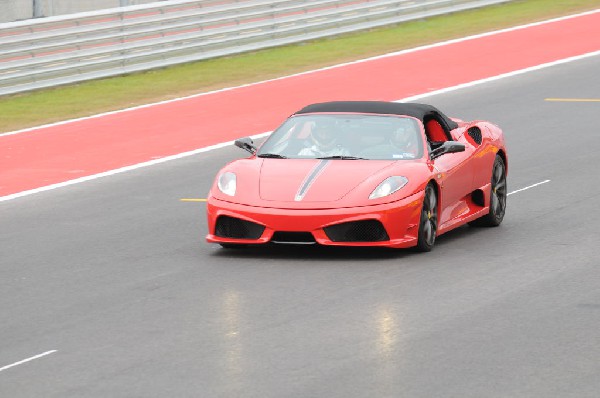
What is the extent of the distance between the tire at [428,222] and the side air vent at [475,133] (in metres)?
1.54

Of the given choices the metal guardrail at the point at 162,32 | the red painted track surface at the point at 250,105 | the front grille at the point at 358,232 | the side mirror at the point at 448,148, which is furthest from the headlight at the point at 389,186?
the metal guardrail at the point at 162,32

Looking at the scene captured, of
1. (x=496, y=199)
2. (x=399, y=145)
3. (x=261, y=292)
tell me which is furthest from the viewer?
(x=496, y=199)

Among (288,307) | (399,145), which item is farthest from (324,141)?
(288,307)

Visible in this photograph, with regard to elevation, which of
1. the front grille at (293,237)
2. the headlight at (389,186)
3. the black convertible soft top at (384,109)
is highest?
the black convertible soft top at (384,109)

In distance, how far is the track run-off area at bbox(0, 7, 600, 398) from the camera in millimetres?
8883

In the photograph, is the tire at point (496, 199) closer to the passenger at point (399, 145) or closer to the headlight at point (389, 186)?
the passenger at point (399, 145)

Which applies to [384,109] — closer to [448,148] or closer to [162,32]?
[448,148]

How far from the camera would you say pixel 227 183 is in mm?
13211

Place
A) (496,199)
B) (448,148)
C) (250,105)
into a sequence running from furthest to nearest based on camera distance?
(250,105)
(496,199)
(448,148)

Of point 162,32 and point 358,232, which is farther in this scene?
point 162,32

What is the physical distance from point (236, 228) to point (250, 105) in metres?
11.8

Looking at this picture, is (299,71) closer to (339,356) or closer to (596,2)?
(596,2)

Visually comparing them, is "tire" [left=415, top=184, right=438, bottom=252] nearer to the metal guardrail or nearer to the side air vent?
the side air vent

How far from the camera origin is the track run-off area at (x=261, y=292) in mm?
8883
